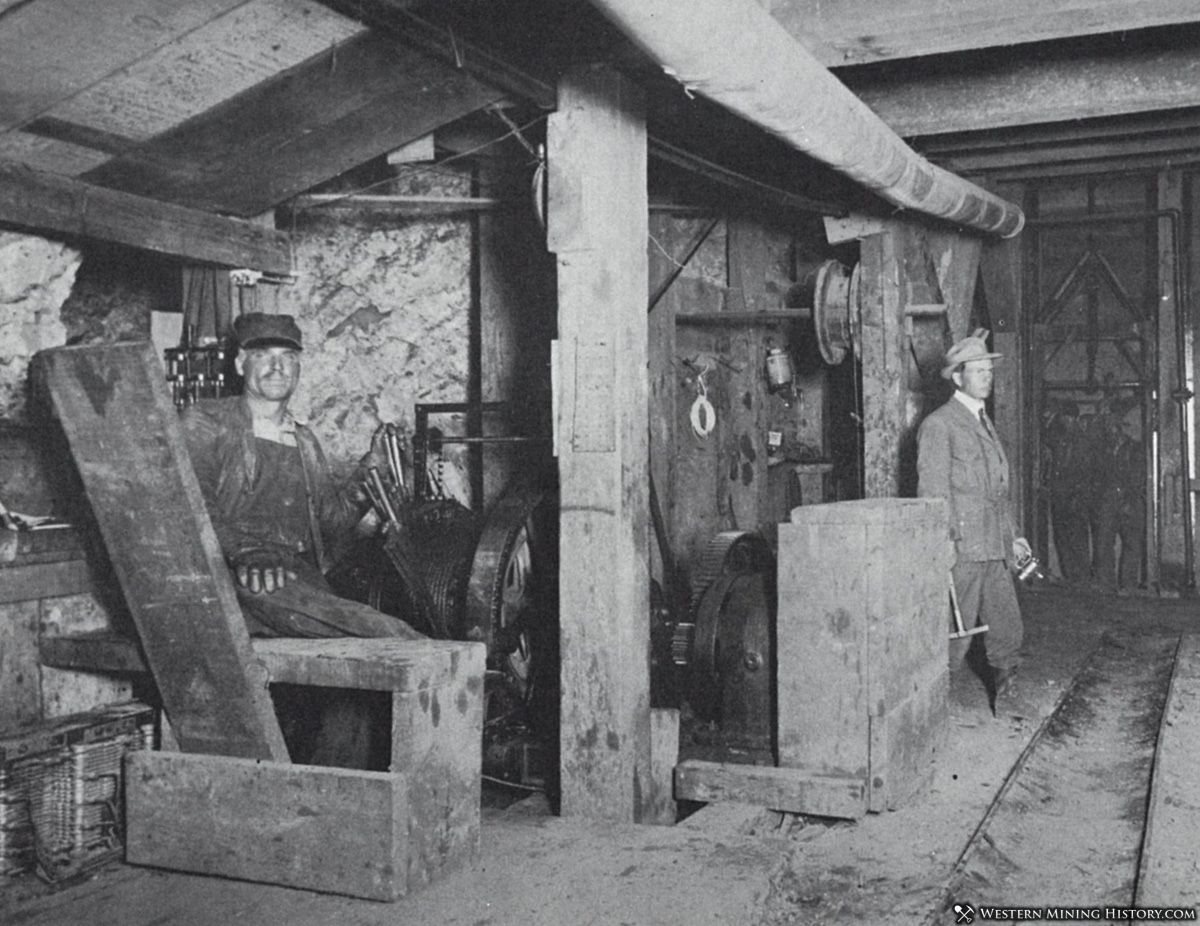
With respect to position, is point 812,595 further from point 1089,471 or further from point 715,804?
point 1089,471

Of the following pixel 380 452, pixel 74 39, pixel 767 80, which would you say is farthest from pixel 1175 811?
pixel 74 39

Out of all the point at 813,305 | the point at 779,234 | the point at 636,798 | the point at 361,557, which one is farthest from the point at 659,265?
the point at 636,798

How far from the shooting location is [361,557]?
568 centimetres

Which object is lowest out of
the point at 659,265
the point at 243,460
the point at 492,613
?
the point at 492,613

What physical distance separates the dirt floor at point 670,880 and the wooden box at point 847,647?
0.82 ft

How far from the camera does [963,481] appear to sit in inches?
250

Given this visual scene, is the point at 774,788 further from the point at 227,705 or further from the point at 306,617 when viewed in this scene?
the point at 227,705

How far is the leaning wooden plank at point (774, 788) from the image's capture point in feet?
14.6

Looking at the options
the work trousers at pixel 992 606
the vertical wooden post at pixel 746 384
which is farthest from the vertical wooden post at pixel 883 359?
the vertical wooden post at pixel 746 384

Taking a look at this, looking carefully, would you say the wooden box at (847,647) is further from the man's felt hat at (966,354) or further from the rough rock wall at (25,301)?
the rough rock wall at (25,301)

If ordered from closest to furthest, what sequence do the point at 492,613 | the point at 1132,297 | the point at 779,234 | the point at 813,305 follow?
1. the point at 492,613
2. the point at 813,305
3. the point at 779,234
4. the point at 1132,297

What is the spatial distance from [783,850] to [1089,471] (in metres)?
9.21

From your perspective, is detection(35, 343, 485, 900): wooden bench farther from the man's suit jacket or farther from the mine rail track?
the man's suit jacket

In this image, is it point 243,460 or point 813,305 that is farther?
point 813,305
